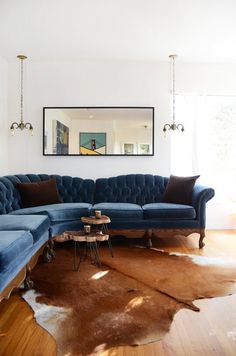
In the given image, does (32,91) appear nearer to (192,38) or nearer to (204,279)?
(192,38)

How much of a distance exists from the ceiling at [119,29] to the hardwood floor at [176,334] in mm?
2842

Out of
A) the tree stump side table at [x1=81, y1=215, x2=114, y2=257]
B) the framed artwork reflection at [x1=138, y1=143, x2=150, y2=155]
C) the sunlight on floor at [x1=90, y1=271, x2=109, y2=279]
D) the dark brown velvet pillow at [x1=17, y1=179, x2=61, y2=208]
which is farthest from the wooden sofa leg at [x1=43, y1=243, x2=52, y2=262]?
the framed artwork reflection at [x1=138, y1=143, x2=150, y2=155]

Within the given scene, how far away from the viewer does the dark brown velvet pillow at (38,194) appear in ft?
13.8

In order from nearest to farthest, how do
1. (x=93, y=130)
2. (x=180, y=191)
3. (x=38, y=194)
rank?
(x=38, y=194) < (x=180, y=191) < (x=93, y=130)

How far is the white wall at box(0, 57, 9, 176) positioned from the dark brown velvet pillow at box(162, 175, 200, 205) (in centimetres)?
247

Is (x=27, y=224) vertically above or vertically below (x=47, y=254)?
above

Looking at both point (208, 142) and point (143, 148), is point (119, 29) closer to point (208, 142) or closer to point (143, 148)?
point (143, 148)

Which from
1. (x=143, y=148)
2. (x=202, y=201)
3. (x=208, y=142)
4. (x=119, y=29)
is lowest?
(x=202, y=201)

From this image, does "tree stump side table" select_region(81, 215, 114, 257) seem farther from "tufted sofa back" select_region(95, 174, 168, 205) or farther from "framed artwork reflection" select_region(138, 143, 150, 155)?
"framed artwork reflection" select_region(138, 143, 150, 155)

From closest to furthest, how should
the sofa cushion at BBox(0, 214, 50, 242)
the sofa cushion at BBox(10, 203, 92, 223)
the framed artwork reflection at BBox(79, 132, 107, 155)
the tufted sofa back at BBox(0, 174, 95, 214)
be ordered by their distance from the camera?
the sofa cushion at BBox(0, 214, 50, 242), the sofa cushion at BBox(10, 203, 92, 223), the tufted sofa back at BBox(0, 174, 95, 214), the framed artwork reflection at BBox(79, 132, 107, 155)

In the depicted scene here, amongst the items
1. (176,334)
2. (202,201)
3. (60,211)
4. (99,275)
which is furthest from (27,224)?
(202,201)

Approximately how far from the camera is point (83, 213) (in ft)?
13.3

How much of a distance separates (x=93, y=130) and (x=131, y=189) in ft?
3.69

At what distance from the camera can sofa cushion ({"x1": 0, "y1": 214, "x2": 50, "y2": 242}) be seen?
280 cm
